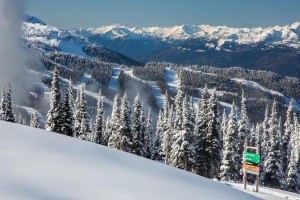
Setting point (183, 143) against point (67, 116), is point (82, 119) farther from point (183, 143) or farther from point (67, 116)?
point (183, 143)

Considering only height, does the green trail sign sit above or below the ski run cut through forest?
below

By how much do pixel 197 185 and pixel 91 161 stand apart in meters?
3.94

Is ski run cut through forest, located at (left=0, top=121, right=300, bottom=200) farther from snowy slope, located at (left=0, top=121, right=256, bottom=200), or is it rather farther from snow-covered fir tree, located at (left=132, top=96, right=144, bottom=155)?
snow-covered fir tree, located at (left=132, top=96, right=144, bottom=155)

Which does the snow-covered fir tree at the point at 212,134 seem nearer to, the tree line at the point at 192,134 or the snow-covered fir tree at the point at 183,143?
the tree line at the point at 192,134

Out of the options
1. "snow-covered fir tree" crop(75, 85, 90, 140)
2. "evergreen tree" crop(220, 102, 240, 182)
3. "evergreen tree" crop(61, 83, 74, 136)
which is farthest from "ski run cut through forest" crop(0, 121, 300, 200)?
"snow-covered fir tree" crop(75, 85, 90, 140)

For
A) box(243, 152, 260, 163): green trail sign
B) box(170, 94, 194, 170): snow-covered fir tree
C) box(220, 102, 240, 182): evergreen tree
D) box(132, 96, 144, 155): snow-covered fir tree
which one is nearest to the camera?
box(243, 152, 260, 163): green trail sign

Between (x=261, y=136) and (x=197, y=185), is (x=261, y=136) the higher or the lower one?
the lower one

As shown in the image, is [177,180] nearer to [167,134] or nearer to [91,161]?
[91,161]

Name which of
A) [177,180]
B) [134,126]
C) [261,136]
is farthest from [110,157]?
[261,136]

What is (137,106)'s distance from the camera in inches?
2498

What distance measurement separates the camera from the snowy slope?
28.5 feet

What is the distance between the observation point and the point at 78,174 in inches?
405

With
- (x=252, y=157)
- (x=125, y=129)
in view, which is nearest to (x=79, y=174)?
(x=252, y=157)

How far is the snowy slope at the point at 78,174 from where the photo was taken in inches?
342
